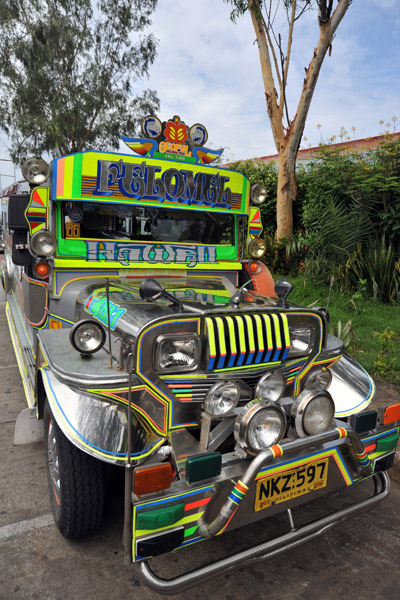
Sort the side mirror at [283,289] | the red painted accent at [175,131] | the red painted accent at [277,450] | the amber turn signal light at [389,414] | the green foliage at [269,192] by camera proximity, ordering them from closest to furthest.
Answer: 1. the red painted accent at [277,450]
2. the amber turn signal light at [389,414]
3. the side mirror at [283,289]
4. the red painted accent at [175,131]
5. the green foliage at [269,192]

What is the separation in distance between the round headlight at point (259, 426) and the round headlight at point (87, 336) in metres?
0.92

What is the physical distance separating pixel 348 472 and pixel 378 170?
266 inches

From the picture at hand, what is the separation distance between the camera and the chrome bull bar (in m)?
1.81

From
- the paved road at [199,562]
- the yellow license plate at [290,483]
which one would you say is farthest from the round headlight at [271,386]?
the paved road at [199,562]

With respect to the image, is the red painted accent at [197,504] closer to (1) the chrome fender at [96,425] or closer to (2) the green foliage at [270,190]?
(1) the chrome fender at [96,425]

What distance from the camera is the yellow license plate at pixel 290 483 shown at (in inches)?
81.0

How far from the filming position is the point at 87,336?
2475 millimetres

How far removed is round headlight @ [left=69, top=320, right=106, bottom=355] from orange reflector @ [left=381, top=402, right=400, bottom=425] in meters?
1.67

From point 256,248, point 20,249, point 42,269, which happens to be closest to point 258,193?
point 256,248

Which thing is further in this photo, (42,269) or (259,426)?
(42,269)

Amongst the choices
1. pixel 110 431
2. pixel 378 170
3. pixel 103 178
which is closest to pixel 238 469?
pixel 110 431

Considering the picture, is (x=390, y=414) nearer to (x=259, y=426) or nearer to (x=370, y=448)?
(x=370, y=448)

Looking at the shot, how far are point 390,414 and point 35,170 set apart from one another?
10.9 ft

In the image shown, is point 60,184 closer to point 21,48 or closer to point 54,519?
point 54,519
